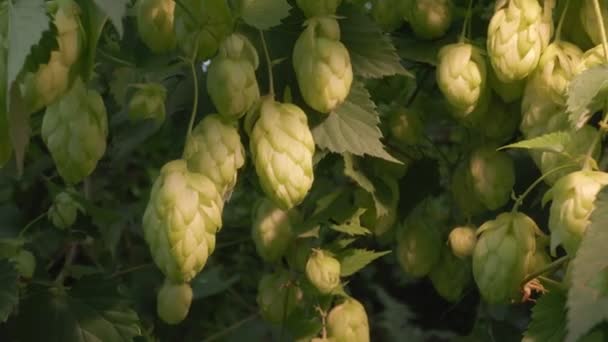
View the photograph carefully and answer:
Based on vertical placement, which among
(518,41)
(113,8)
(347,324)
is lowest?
(347,324)

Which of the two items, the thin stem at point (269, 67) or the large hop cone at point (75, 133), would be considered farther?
the thin stem at point (269, 67)

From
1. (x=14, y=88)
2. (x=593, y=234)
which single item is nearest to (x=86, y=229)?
(x=14, y=88)

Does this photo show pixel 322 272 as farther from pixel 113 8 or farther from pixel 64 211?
pixel 113 8

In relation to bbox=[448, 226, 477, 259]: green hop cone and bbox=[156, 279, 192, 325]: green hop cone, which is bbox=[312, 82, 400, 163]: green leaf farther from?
bbox=[156, 279, 192, 325]: green hop cone

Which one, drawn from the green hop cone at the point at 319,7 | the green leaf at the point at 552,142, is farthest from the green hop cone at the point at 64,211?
the green leaf at the point at 552,142

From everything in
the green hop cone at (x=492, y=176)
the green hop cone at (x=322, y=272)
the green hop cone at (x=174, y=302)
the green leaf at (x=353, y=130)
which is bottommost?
the green hop cone at (x=174, y=302)

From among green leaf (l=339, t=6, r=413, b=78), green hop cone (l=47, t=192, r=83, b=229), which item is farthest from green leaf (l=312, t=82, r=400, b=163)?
green hop cone (l=47, t=192, r=83, b=229)

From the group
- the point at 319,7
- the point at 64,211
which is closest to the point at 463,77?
the point at 319,7

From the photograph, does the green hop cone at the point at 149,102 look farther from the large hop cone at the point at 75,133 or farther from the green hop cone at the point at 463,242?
the green hop cone at the point at 463,242
